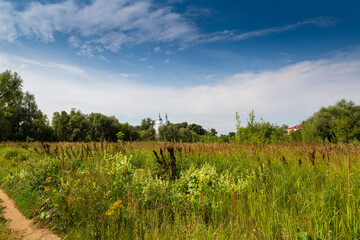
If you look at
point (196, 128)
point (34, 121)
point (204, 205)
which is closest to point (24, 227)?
point (204, 205)

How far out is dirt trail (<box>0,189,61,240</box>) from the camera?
134 inches

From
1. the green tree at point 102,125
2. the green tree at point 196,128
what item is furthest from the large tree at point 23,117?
the green tree at point 196,128

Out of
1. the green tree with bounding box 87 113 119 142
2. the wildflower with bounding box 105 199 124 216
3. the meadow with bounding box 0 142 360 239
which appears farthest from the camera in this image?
the green tree with bounding box 87 113 119 142

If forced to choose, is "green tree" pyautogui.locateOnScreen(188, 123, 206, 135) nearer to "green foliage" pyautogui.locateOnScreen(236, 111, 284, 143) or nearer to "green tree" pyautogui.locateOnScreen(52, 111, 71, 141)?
"green tree" pyautogui.locateOnScreen(52, 111, 71, 141)

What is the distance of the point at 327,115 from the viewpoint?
3133cm

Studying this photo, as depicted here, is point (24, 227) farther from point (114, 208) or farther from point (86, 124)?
point (86, 124)

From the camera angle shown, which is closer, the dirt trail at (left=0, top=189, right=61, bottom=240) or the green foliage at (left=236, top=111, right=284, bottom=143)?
the dirt trail at (left=0, top=189, right=61, bottom=240)

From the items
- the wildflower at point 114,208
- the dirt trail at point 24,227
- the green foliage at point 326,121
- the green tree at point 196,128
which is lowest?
the dirt trail at point 24,227

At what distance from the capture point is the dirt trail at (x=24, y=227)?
341 centimetres

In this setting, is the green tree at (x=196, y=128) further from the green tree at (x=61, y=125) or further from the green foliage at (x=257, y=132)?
the green foliage at (x=257, y=132)

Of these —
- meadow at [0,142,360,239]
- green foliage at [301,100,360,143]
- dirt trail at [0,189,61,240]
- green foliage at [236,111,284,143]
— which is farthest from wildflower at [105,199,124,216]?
green foliage at [301,100,360,143]

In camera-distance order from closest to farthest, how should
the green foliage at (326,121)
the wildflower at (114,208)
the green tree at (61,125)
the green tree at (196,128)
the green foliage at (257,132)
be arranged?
the wildflower at (114,208), the green foliage at (257,132), the green foliage at (326,121), the green tree at (61,125), the green tree at (196,128)

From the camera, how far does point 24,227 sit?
12.5 feet

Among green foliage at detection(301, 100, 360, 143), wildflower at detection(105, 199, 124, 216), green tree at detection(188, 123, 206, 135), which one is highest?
green tree at detection(188, 123, 206, 135)
